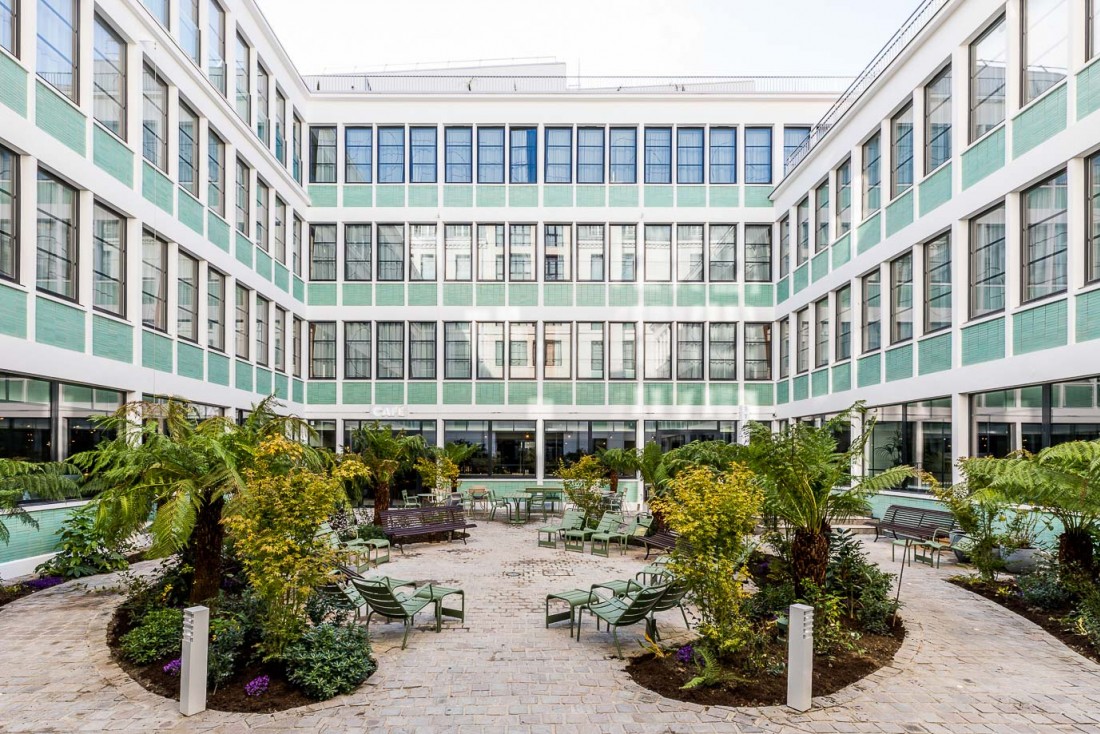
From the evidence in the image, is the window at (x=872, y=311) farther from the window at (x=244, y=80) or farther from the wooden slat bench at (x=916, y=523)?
the window at (x=244, y=80)

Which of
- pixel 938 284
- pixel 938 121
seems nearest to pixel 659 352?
pixel 938 284

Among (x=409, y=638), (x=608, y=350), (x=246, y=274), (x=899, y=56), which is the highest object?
(x=899, y=56)

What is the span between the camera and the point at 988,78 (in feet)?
49.0

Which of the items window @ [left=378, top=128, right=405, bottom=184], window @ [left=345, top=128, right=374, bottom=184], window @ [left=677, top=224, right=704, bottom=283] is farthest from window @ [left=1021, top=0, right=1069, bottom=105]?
window @ [left=345, top=128, right=374, bottom=184]

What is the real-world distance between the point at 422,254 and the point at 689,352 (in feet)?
34.1

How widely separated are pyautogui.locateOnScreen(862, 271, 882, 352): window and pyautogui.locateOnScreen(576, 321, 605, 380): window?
9.64 m

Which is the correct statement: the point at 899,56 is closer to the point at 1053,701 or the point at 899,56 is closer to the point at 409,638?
the point at 1053,701

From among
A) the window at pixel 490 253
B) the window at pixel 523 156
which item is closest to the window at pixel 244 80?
the window at pixel 490 253

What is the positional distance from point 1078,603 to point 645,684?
5973 millimetres

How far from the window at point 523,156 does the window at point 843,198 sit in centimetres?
1060

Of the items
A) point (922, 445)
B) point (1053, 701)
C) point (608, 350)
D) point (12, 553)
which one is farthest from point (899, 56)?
point (12, 553)

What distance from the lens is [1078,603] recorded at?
9.21 metres

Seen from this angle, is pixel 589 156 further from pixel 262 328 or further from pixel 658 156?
pixel 262 328

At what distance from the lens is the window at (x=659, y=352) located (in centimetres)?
2714
